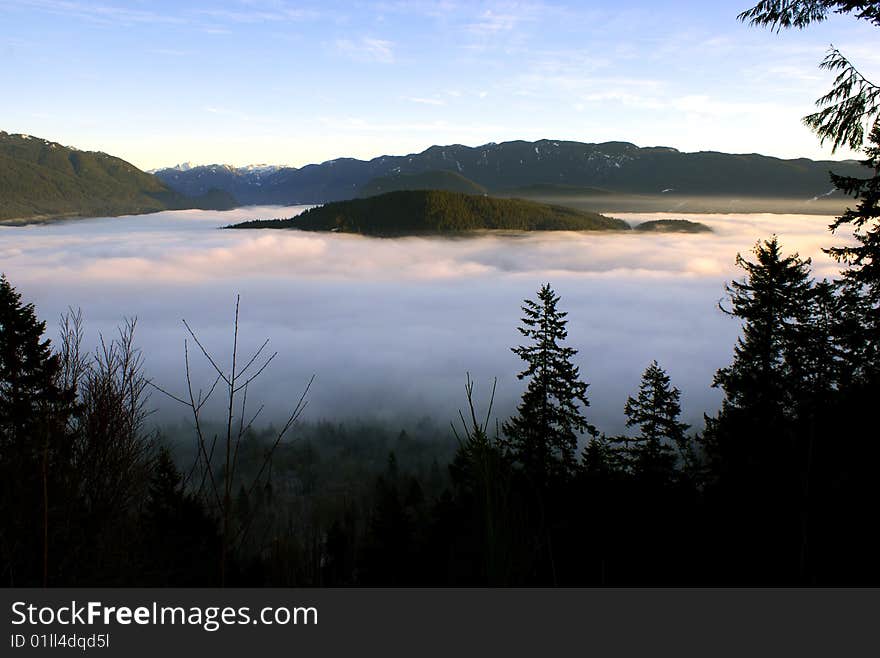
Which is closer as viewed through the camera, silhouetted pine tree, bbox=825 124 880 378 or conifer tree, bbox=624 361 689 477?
silhouetted pine tree, bbox=825 124 880 378

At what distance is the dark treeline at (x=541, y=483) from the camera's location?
2777mm

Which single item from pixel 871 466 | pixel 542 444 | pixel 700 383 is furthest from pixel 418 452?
pixel 871 466

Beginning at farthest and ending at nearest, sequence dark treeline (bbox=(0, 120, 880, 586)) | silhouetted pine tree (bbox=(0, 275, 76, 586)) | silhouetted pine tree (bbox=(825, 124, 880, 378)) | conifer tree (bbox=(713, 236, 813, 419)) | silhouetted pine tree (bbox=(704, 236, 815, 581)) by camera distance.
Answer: conifer tree (bbox=(713, 236, 813, 419)) < silhouetted pine tree (bbox=(704, 236, 815, 581)) < silhouetted pine tree (bbox=(825, 124, 880, 378)) < silhouetted pine tree (bbox=(0, 275, 76, 586)) < dark treeline (bbox=(0, 120, 880, 586))

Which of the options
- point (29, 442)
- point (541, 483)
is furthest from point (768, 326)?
point (29, 442)

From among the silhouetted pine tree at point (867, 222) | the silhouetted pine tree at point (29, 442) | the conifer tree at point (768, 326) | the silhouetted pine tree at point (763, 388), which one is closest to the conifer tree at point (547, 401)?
the silhouetted pine tree at point (763, 388)

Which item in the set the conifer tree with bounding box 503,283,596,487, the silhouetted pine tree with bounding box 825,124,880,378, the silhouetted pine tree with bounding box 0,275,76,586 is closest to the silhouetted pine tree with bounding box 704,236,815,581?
the silhouetted pine tree with bounding box 825,124,880,378

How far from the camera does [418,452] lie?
383 feet

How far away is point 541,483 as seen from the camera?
12531mm

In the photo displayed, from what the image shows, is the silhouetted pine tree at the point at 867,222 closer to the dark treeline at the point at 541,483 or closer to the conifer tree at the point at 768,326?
the dark treeline at the point at 541,483

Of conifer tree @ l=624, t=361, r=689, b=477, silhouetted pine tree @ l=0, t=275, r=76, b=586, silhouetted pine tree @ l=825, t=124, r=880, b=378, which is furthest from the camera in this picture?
conifer tree @ l=624, t=361, r=689, b=477

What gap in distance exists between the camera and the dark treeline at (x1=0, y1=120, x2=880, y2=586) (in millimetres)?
2777

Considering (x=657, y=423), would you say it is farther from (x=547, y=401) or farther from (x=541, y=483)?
(x=541, y=483)

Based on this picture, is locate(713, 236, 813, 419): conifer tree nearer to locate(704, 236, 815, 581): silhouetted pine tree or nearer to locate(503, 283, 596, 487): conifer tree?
locate(704, 236, 815, 581): silhouetted pine tree
